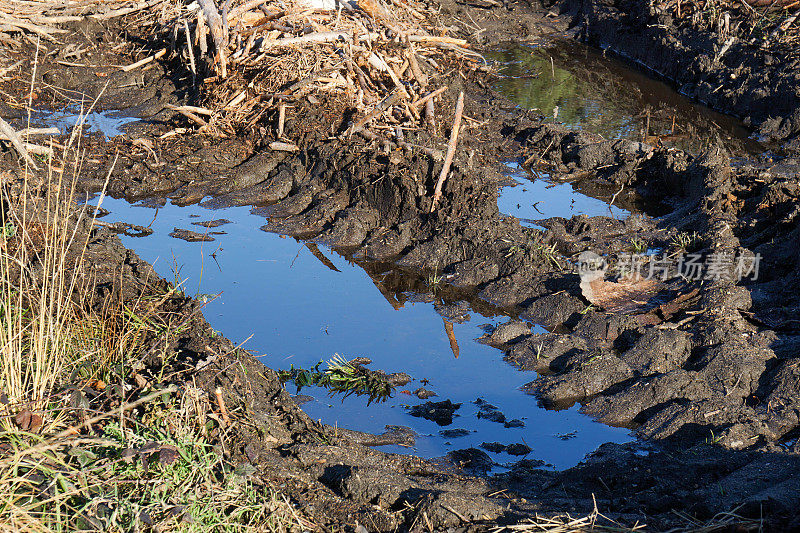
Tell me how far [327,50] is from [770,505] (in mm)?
8148

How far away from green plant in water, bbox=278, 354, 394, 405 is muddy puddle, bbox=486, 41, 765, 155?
5926 millimetres

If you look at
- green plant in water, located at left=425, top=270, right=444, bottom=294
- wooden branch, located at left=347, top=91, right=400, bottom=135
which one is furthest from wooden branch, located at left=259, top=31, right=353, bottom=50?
green plant in water, located at left=425, top=270, right=444, bottom=294

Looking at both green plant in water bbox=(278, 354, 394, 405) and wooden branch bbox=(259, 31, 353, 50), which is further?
wooden branch bbox=(259, 31, 353, 50)

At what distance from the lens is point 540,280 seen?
22.8 ft

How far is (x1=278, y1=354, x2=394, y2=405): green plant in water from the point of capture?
5.88 meters

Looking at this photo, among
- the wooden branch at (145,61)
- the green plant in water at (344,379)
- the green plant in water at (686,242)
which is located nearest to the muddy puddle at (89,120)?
the wooden branch at (145,61)

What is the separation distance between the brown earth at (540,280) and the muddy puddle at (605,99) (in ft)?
1.49

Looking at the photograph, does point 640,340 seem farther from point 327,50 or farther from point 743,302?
point 327,50

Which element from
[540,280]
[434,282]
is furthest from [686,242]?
[434,282]

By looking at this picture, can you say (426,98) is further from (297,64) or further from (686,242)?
(686,242)

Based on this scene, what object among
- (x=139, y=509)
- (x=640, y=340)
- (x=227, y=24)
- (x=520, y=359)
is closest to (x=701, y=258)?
(x=640, y=340)

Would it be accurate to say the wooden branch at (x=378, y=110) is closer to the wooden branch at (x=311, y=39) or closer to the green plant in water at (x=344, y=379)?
the wooden branch at (x=311, y=39)

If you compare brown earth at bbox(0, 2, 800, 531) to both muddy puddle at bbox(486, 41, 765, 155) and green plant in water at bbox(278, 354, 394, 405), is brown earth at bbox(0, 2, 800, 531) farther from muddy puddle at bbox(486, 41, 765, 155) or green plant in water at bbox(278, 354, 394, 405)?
green plant in water at bbox(278, 354, 394, 405)

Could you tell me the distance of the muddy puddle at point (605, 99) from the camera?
413 inches
